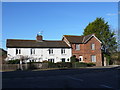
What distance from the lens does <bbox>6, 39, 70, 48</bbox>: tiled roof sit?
48.9m

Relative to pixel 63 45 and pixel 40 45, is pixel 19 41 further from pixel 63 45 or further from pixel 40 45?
pixel 63 45

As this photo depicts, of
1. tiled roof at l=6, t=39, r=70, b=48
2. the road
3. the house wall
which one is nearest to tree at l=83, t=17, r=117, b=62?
the house wall

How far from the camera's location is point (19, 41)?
5138 cm

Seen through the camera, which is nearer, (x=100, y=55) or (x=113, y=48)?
(x=100, y=55)

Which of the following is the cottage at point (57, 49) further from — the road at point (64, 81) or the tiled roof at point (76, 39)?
the road at point (64, 81)

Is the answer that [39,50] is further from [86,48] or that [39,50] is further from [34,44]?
[86,48]

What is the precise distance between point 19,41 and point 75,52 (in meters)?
13.4

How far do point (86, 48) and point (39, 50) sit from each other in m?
11.6

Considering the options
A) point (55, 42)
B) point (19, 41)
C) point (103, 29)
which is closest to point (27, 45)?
point (19, 41)

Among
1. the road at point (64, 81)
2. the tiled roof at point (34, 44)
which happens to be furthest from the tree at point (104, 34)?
the road at point (64, 81)

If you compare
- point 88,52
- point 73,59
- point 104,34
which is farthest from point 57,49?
point 104,34

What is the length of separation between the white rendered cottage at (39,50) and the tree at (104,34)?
1646cm

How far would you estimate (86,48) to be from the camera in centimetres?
5334

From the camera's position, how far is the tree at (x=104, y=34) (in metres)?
64.9
